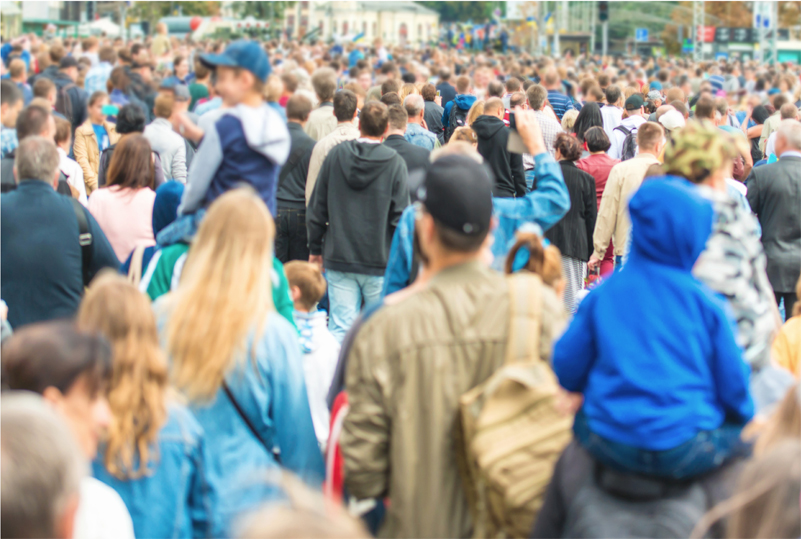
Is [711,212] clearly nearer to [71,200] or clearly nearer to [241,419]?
[241,419]

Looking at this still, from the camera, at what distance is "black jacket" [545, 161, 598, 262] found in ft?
23.9

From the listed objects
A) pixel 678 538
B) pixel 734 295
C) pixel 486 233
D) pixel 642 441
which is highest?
pixel 486 233

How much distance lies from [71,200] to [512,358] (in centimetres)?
310

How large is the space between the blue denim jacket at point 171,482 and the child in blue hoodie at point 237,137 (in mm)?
1308

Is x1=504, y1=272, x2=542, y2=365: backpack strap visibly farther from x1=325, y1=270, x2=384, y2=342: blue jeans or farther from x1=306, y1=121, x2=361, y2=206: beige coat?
x1=306, y1=121, x2=361, y2=206: beige coat

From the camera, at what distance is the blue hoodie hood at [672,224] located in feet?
7.66

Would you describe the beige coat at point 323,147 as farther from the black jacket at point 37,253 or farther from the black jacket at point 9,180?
the black jacket at point 37,253

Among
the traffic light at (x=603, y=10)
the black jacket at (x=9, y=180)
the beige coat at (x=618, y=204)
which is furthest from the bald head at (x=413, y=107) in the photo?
the traffic light at (x=603, y=10)

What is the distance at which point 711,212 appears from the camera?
2385 mm

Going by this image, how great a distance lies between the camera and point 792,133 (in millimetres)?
6246

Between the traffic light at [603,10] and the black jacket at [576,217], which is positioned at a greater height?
the traffic light at [603,10]

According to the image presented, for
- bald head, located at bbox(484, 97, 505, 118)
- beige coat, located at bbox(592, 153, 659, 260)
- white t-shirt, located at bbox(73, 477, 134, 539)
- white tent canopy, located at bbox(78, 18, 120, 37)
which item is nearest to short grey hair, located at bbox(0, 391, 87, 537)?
white t-shirt, located at bbox(73, 477, 134, 539)

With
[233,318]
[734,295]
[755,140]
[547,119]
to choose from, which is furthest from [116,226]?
[755,140]

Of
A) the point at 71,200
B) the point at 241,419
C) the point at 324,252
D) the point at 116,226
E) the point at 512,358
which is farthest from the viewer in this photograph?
the point at 324,252
